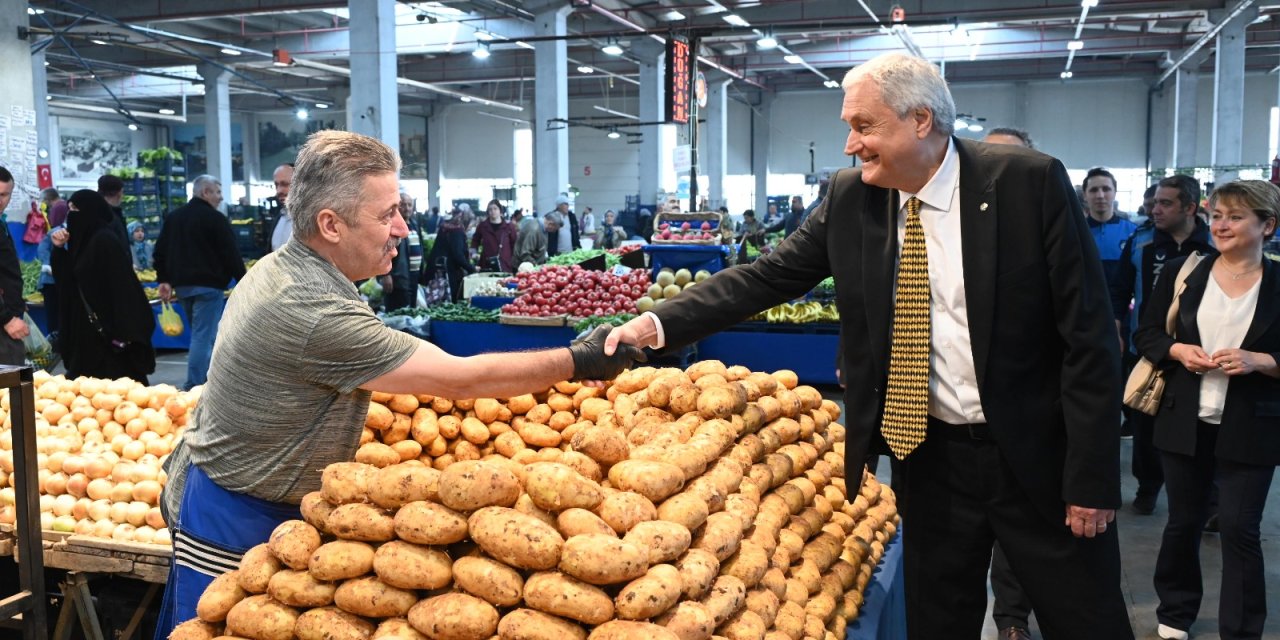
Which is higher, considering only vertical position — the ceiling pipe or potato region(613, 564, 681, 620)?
the ceiling pipe

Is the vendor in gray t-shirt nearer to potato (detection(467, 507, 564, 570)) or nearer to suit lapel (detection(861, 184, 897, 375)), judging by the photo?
potato (detection(467, 507, 564, 570))

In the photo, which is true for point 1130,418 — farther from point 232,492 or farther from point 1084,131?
point 1084,131

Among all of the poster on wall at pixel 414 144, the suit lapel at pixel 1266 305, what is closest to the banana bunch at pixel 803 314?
the suit lapel at pixel 1266 305

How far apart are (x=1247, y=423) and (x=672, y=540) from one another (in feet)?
8.57

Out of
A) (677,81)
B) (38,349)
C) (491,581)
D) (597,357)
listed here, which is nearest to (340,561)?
(491,581)

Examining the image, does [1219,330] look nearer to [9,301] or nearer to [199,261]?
[9,301]

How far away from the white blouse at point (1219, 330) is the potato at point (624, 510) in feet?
8.53

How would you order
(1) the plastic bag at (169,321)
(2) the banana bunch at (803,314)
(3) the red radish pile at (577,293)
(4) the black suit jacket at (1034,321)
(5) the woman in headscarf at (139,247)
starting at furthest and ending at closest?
1. (5) the woman in headscarf at (139,247)
2. (3) the red radish pile at (577,293)
3. (2) the banana bunch at (803,314)
4. (1) the plastic bag at (169,321)
5. (4) the black suit jacket at (1034,321)

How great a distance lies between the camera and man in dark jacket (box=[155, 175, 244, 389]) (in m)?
7.89

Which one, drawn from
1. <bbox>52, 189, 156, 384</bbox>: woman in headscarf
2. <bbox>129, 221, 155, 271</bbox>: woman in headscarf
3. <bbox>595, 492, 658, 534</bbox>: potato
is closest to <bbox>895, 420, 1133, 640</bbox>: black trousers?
<bbox>595, 492, 658, 534</bbox>: potato

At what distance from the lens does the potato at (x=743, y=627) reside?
1896mm

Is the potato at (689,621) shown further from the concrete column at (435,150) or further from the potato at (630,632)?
the concrete column at (435,150)

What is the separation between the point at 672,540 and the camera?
1.87m

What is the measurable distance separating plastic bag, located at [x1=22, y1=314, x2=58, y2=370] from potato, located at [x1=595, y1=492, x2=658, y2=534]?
6.64 metres
